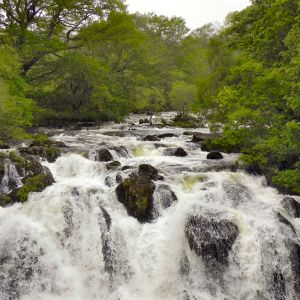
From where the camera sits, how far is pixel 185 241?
1135 centimetres

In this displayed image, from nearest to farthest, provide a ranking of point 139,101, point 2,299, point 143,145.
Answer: point 2,299 → point 143,145 → point 139,101

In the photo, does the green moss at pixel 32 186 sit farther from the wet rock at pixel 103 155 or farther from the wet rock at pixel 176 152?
the wet rock at pixel 176 152

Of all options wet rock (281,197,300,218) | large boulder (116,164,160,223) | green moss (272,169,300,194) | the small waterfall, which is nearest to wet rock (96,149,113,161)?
large boulder (116,164,160,223)

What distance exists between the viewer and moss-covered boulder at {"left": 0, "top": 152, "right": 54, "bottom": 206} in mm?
A: 12594

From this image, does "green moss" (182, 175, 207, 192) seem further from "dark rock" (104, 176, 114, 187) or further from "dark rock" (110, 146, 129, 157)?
"dark rock" (110, 146, 129, 157)

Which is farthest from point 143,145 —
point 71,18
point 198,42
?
point 198,42

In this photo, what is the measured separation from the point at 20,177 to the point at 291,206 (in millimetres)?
10545

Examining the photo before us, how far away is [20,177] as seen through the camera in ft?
46.6

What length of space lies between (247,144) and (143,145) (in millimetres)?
5920

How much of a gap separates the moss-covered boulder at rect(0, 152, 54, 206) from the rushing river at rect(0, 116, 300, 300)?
362 mm

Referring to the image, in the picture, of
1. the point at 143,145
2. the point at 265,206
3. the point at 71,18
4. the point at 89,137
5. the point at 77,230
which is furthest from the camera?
the point at 71,18

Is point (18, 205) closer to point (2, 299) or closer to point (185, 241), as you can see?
point (2, 299)

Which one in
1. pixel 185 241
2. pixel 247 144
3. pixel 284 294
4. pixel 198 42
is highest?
pixel 198 42

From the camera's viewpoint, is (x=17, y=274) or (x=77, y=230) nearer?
(x=17, y=274)
